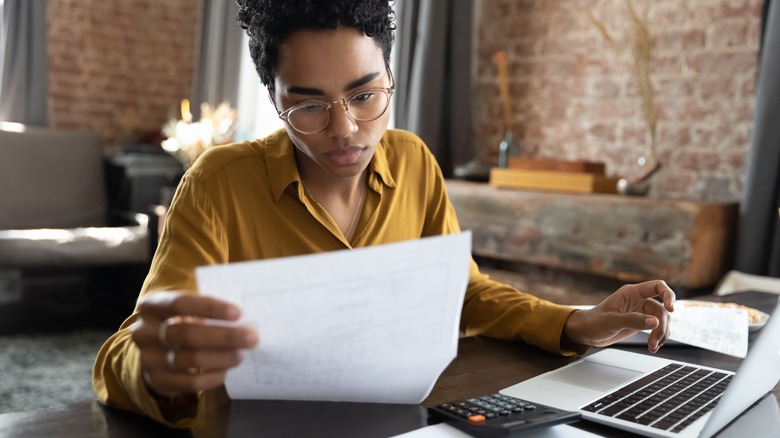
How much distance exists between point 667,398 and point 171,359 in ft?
1.97

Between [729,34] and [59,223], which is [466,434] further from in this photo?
[59,223]

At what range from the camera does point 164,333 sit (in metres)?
0.69

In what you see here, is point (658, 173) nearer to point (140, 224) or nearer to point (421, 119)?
point (421, 119)

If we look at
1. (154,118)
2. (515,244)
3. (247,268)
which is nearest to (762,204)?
(515,244)

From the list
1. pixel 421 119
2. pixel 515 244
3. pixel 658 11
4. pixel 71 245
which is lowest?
pixel 71 245

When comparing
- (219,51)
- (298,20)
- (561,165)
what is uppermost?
(219,51)

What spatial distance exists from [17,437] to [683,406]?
2.41ft

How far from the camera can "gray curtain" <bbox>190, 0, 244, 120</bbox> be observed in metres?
4.55

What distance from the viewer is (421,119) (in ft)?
12.8

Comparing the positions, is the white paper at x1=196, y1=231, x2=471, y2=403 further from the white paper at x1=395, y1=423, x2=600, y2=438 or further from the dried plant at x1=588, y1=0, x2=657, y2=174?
the dried plant at x1=588, y1=0, x2=657, y2=174

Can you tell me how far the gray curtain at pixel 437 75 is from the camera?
12.8 ft

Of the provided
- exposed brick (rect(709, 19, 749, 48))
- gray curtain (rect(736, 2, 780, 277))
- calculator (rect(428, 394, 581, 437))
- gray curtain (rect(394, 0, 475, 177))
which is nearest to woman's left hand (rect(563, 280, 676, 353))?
calculator (rect(428, 394, 581, 437))

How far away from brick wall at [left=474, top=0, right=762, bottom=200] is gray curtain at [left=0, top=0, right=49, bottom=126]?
Answer: 244 cm

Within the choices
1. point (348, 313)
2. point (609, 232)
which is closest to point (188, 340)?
point (348, 313)
